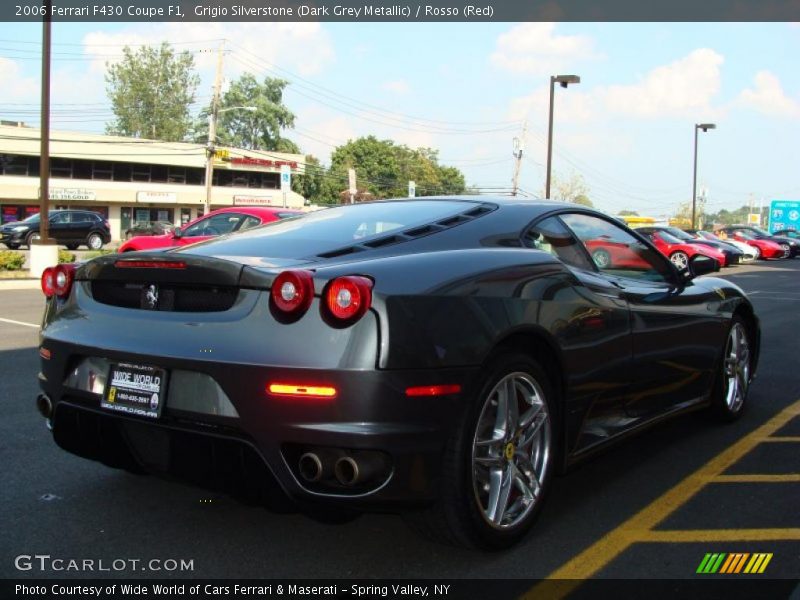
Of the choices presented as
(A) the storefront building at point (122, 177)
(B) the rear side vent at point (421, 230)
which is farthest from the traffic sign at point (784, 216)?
(B) the rear side vent at point (421, 230)

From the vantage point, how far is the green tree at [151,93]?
7612cm

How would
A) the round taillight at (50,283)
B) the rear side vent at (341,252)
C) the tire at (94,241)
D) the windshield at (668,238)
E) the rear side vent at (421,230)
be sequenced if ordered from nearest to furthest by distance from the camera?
the rear side vent at (341,252)
the rear side vent at (421,230)
the round taillight at (50,283)
the windshield at (668,238)
the tire at (94,241)

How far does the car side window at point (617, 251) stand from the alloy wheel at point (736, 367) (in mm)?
933

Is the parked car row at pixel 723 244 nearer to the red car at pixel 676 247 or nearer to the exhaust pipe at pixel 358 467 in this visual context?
the red car at pixel 676 247

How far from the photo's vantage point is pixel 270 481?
267 centimetres

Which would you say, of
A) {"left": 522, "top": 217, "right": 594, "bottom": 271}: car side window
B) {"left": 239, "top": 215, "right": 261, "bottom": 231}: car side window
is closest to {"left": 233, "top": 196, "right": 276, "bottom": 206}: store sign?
{"left": 239, "top": 215, "right": 261, "bottom": 231}: car side window

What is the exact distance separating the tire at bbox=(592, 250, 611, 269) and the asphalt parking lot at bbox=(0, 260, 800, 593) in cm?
107

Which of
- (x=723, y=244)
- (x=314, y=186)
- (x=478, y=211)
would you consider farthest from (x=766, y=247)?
(x=314, y=186)

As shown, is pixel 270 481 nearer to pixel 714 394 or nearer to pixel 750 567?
pixel 750 567

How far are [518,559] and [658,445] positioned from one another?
6.60 ft

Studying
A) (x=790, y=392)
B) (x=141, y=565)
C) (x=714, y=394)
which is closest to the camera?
(x=141, y=565)

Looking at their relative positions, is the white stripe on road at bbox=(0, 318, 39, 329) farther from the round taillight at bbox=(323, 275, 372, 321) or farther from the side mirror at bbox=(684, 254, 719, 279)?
the round taillight at bbox=(323, 275, 372, 321)

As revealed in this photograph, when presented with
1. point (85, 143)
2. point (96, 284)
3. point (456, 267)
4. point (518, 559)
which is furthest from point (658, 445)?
point (85, 143)

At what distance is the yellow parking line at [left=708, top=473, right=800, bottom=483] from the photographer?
401 cm
